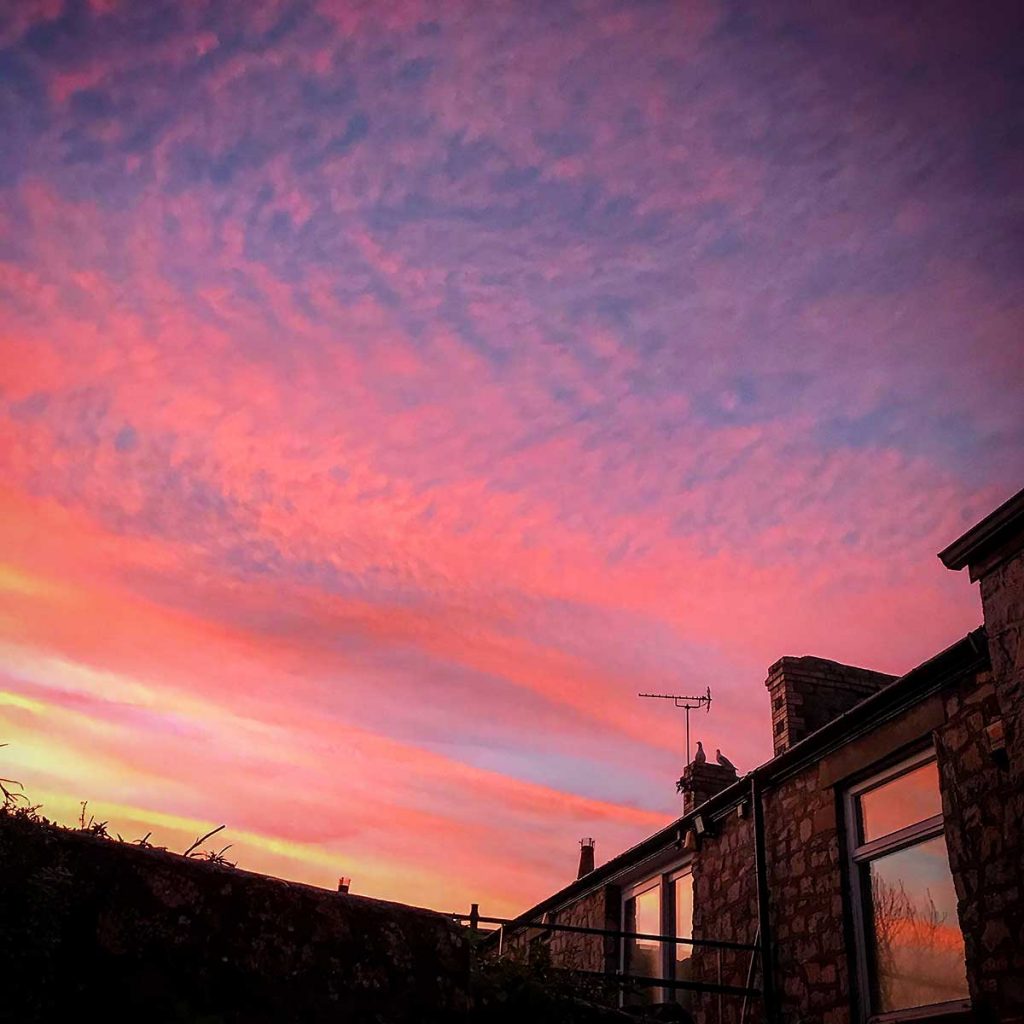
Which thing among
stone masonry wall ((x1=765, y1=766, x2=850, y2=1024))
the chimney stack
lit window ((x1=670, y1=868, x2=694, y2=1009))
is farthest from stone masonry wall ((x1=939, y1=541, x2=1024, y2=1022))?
the chimney stack

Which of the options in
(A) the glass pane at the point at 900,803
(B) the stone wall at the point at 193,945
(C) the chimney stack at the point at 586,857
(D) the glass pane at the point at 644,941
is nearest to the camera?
(B) the stone wall at the point at 193,945

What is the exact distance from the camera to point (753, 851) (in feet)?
31.8

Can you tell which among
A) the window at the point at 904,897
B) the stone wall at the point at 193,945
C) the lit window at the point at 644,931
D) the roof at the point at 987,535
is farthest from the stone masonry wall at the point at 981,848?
the lit window at the point at 644,931

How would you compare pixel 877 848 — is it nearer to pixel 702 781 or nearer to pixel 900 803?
pixel 900 803

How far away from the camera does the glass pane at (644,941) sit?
11.7m

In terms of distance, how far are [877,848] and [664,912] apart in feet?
15.1

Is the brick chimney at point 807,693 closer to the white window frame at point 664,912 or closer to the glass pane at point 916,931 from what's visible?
the white window frame at point 664,912

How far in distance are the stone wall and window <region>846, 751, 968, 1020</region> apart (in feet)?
18.7

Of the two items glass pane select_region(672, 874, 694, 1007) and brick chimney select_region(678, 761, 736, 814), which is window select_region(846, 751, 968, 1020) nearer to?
glass pane select_region(672, 874, 694, 1007)

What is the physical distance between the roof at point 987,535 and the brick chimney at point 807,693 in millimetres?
3419

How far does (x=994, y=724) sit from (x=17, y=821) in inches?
255

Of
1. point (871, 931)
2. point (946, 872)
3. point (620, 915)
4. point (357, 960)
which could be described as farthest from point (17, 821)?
point (620, 915)

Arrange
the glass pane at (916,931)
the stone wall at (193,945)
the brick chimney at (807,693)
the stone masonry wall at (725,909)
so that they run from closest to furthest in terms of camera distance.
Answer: the stone wall at (193,945) < the glass pane at (916,931) < the stone masonry wall at (725,909) < the brick chimney at (807,693)

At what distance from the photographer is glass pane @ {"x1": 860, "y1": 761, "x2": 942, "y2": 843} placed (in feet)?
24.7
